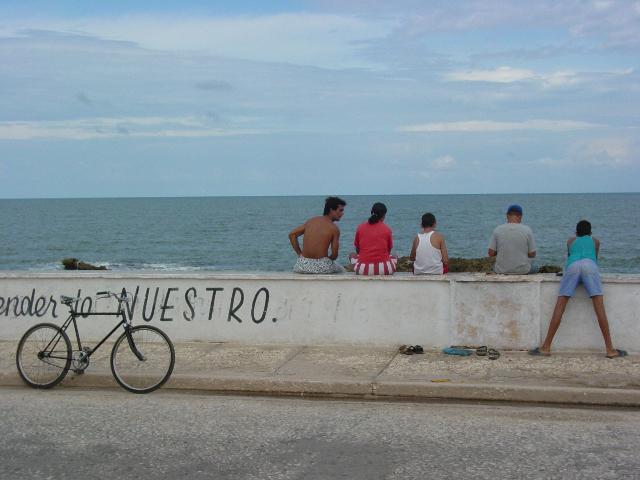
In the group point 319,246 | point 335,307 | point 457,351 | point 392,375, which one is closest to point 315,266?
point 319,246

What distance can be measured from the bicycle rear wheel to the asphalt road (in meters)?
0.53

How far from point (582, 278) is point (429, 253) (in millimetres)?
1888

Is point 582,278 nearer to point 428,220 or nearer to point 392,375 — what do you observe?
point 428,220

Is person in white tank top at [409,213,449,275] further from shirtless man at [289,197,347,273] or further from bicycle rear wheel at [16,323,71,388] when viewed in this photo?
bicycle rear wheel at [16,323,71,388]

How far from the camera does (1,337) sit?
447 inches

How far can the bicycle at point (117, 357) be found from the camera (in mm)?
8852

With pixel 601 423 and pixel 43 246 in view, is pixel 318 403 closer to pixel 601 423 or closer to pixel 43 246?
pixel 601 423

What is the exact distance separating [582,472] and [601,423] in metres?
1.46

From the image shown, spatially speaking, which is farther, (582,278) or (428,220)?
(428,220)

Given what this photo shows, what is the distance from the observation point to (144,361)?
8875 mm

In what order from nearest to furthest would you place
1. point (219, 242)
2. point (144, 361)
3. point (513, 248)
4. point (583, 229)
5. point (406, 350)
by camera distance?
point (144, 361)
point (583, 229)
point (406, 350)
point (513, 248)
point (219, 242)

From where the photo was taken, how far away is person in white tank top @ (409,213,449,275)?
34.7ft

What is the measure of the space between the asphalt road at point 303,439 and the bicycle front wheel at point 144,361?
0.90 ft

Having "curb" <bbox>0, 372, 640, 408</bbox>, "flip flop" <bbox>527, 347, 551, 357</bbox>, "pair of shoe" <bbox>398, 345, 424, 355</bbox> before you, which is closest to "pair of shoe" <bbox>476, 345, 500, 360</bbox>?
"flip flop" <bbox>527, 347, 551, 357</bbox>
